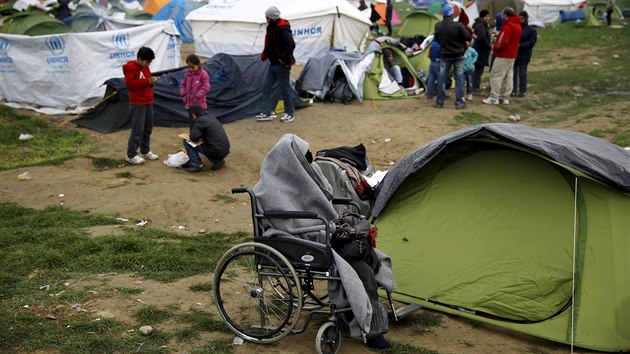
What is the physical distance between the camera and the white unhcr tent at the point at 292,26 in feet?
60.6

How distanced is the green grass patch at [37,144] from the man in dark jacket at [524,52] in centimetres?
832

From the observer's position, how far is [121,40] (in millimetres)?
14070

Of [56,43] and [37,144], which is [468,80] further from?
[37,144]

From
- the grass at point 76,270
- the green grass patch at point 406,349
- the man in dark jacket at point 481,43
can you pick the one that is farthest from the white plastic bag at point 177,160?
the man in dark jacket at point 481,43

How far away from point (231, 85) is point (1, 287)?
7628 mm

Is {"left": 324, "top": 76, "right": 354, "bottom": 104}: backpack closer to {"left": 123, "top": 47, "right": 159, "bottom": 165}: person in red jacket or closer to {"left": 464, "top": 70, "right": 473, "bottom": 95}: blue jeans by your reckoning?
{"left": 464, "top": 70, "right": 473, "bottom": 95}: blue jeans

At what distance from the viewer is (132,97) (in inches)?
401

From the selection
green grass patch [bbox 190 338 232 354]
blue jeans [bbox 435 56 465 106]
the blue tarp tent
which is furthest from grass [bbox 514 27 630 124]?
the blue tarp tent

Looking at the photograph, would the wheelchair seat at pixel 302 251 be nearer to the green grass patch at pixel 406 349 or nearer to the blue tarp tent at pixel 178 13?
the green grass patch at pixel 406 349

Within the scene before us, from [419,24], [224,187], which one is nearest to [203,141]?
[224,187]

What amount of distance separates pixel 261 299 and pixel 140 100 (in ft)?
19.3

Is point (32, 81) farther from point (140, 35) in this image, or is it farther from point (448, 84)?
point (448, 84)

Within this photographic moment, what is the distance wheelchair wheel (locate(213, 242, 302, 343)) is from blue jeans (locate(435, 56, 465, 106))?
848cm

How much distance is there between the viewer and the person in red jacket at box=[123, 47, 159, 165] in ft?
33.0
